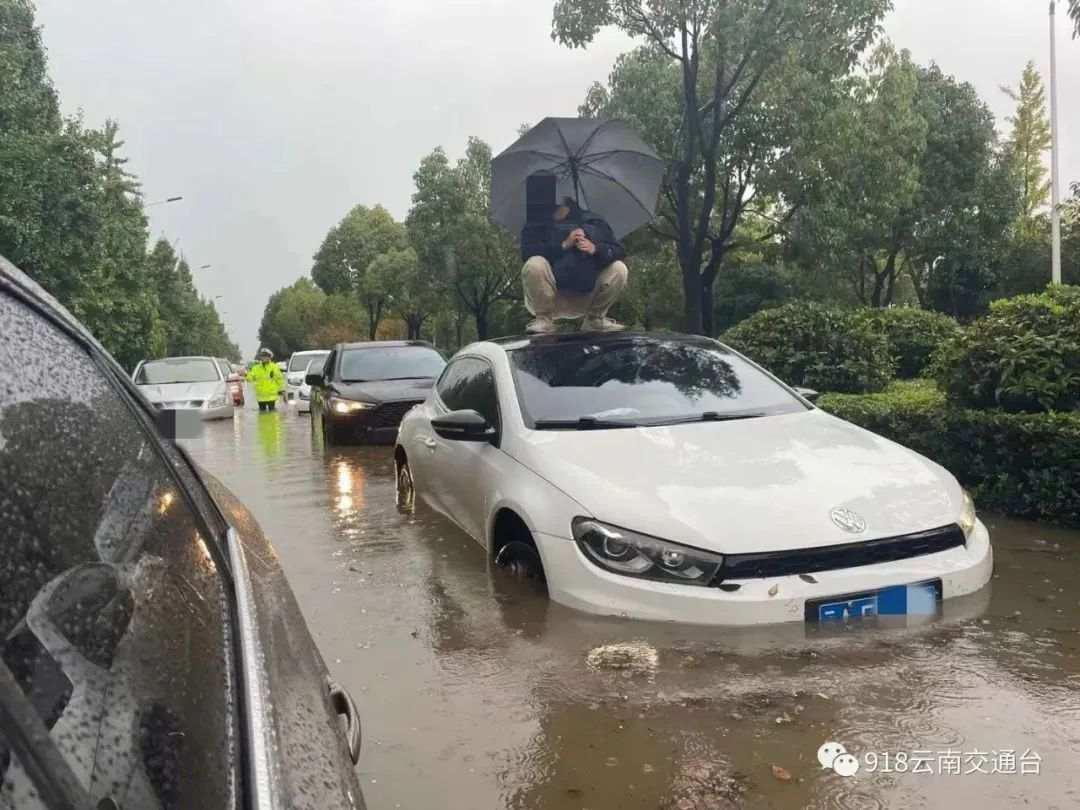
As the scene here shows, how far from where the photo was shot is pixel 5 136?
17.2m

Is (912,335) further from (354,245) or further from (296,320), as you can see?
(296,320)

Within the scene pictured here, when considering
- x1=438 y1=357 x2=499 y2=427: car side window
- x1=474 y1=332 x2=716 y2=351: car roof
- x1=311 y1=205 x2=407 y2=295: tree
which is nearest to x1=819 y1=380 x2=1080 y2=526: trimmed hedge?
x1=474 y1=332 x2=716 y2=351: car roof

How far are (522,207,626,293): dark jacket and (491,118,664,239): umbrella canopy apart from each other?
4.97 feet

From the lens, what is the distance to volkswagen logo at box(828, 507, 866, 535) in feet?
12.0

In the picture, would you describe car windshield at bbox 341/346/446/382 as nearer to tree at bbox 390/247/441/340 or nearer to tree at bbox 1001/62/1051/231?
tree at bbox 390/247/441/340

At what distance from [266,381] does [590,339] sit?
1677 cm

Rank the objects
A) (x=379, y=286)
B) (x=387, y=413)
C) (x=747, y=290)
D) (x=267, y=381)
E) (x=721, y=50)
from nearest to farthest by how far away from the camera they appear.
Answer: (x=387, y=413) < (x=721, y=50) < (x=267, y=381) < (x=747, y=290) < (x=379, y=286)

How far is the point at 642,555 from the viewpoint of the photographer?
3750mm

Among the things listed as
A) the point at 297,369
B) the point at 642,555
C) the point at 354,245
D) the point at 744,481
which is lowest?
the point at 642,555

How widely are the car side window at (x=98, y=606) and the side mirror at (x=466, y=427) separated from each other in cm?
288

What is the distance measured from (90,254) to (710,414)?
17734mm

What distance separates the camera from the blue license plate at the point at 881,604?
11.8ft

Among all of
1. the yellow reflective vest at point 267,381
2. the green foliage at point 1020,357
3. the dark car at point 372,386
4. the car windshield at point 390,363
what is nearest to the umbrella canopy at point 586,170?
the dark car at point 372,386

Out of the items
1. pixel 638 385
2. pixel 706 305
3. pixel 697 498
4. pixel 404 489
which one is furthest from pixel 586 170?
pixel 706 305
